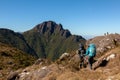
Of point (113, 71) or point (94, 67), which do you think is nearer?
point (113, 71)

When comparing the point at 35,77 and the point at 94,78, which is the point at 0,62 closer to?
the point at 35,77

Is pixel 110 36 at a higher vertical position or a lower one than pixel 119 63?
higher

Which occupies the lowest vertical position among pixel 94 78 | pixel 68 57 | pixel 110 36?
pixel 94 78

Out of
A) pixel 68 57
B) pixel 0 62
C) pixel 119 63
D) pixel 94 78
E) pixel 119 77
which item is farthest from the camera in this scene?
pixel 0 62

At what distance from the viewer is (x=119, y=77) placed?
733 inches

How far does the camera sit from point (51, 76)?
22.2 metres

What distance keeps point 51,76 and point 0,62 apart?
113ft

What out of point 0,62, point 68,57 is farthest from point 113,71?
point 0,62

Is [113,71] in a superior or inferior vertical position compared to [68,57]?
inferior

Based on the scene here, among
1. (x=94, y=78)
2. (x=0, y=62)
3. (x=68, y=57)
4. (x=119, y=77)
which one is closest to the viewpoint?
(x=119, y=77)

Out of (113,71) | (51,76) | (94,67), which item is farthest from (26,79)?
(113,71)

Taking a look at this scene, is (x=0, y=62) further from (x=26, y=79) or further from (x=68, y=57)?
(x=26, y=79)

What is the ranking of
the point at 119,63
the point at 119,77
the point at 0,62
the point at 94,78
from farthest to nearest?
1. the point at 0,62
2. the point at 119,63
3. the point at 94,78
4. the point at 119,77

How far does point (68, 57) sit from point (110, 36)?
7.81m
